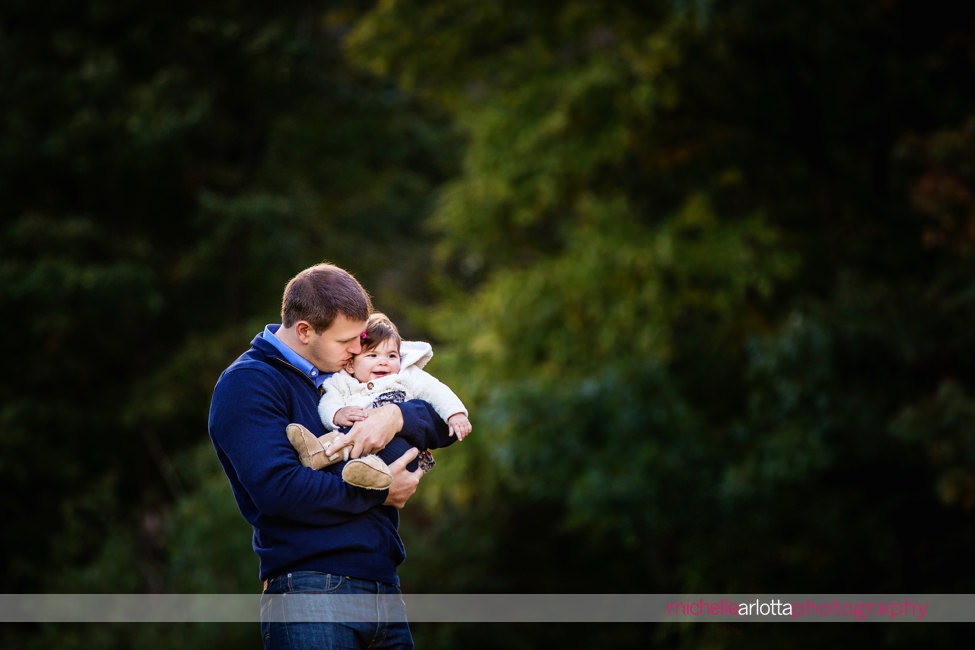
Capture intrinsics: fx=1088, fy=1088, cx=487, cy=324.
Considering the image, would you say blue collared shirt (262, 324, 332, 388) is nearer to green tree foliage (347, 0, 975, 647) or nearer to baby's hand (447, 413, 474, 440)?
baby's hand (447, 413, 474, 440)

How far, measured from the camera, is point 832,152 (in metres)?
10.4

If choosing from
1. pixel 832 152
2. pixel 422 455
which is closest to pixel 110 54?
pixel 832 152

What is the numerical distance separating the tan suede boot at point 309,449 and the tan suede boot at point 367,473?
5 cm

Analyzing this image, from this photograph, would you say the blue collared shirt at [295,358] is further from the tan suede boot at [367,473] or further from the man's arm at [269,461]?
the tan suede boot at [367,473]

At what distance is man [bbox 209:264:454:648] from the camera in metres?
2.53

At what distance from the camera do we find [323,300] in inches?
104

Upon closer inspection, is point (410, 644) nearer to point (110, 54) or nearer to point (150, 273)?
point (150, 273)

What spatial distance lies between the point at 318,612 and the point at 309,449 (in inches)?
15.1

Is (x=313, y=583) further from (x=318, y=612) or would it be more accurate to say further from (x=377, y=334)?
(x=377, y=334)

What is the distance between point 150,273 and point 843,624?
8575 mm

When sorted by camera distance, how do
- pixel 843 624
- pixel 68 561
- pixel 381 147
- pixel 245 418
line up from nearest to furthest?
1. pixel 245 418
2. pixel 843 624
3. pixel 68 561
4. pixel 381 147

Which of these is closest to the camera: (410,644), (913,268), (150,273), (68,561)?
(410,644)

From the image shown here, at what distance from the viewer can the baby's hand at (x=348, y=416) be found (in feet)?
8.83

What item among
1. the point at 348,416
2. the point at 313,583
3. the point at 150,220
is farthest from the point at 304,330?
the point at 150,220
